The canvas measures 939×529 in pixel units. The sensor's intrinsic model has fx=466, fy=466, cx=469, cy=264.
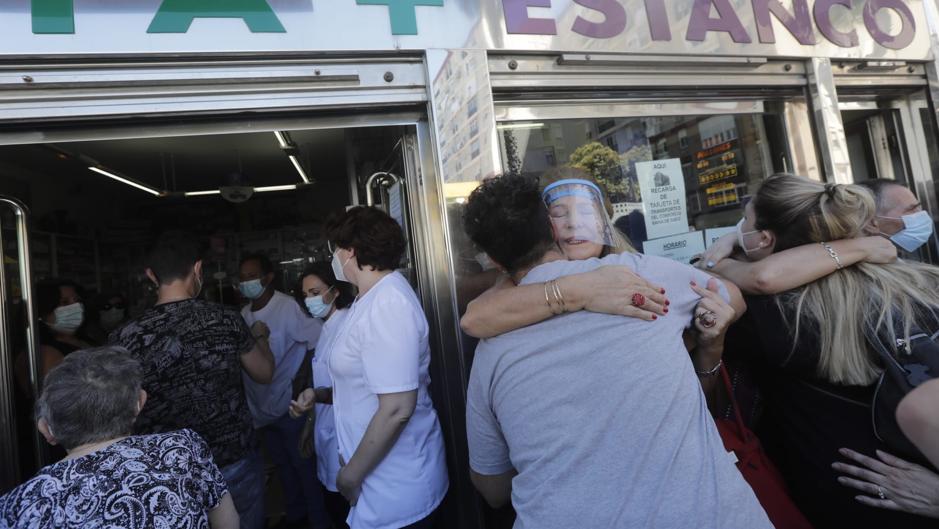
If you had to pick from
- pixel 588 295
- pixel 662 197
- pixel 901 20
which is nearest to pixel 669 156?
pixel 662 197

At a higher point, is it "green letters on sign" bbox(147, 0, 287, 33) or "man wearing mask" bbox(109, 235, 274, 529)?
"green letters on sign" bbox(147, 0, 287, 33)

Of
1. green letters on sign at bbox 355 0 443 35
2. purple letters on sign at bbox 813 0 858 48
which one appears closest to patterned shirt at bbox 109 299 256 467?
green letters on sign at bbox 355 0 443 35

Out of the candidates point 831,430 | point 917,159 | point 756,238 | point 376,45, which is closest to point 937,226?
point 917,159

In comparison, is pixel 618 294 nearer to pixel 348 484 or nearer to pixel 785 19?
pixel 348 484

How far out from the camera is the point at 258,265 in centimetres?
368

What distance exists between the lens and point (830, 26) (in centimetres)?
265

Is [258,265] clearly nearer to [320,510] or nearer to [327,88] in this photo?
[320,510]

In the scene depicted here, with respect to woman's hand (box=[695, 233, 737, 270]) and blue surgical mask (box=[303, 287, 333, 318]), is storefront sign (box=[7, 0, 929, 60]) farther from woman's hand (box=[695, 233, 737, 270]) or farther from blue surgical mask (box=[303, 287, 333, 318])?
blue surgical mask (box=[303, 287, 333, 318])

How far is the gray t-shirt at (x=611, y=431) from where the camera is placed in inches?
40.6

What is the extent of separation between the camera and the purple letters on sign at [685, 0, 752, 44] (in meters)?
2.38

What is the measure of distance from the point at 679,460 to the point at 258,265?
3416 millimetres

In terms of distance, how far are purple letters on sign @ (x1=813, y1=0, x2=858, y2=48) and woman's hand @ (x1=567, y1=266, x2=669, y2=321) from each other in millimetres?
2539

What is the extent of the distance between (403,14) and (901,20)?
3.04 m

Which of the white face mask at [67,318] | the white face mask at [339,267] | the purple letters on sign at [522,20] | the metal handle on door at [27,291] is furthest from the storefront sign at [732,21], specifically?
the white face mask at [67,318]
